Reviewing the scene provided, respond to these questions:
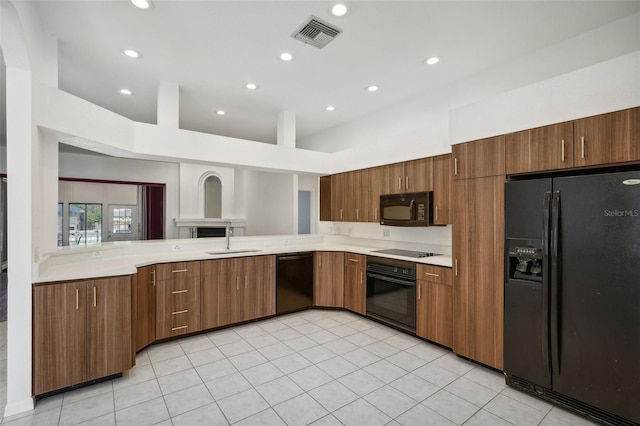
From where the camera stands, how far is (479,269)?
2.68 metres

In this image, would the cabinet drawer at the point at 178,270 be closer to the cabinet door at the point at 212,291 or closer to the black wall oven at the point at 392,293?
the cabinet door at the point at 212,291

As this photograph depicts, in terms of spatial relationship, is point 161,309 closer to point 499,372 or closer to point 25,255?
point 25,255

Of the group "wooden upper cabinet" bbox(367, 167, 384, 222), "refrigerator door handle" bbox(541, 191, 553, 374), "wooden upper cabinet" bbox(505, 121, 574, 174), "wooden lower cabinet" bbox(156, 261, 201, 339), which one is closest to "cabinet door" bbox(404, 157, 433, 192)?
"wooden upper cabinet" bbox(367, 167, 384, 222)

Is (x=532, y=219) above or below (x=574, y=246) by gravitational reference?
above

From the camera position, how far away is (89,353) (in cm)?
235

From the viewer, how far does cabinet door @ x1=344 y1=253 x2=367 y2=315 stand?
13.2ft

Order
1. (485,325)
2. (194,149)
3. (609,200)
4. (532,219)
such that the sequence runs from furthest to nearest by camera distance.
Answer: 1. (194,149)
2. (485,325)
3. (532,219)
4. (609,200)

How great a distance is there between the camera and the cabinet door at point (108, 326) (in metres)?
2.36

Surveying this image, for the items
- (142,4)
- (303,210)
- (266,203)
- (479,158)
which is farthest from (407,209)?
(266,203)

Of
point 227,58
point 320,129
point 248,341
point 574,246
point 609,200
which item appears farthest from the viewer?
point 320,129

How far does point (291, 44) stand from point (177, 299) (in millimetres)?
2894

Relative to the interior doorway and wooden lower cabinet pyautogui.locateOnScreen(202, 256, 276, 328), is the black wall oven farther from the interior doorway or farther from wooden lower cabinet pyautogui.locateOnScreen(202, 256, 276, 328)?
the interior doorway

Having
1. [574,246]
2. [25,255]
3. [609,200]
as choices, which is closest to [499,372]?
[574,246]

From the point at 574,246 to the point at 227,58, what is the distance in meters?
3.39
